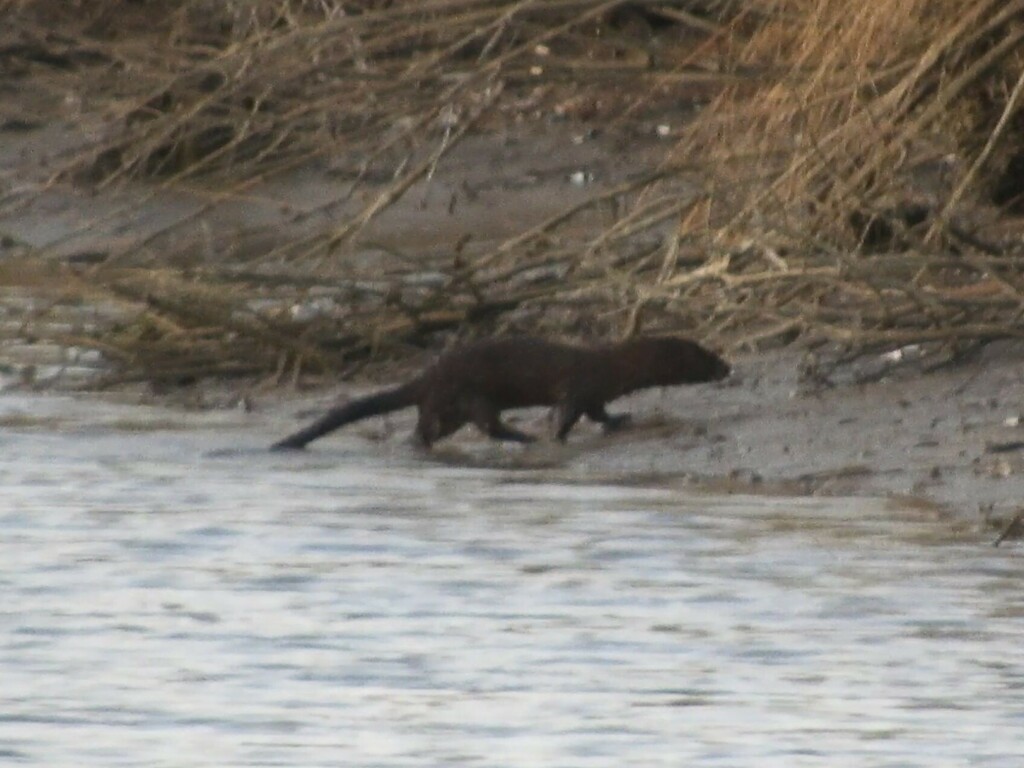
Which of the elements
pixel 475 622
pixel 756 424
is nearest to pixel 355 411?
pixel 756 424

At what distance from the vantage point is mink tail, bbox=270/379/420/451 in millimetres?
8906

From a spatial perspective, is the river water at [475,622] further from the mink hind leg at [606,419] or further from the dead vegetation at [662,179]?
the dead vegetation at [662,179]

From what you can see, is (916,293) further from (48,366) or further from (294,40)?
(48,366)

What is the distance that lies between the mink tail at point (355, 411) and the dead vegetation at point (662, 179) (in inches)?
26.1

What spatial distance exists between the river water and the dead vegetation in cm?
100

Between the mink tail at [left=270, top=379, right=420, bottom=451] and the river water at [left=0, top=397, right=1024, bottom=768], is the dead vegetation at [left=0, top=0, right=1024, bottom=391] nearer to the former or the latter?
the mink tail at [left=270, top=379, right=420, bottom=451]

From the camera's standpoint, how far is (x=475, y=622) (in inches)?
258

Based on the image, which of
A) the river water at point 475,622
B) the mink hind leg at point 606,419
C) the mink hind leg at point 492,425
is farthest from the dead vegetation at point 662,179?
the river water at point 475,622

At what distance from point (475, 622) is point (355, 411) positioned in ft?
8.13

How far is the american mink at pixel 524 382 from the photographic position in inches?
354

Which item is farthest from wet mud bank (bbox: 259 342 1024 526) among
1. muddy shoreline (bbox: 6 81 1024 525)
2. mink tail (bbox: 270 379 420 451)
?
mink tail (bbox: 270 379 420 451)

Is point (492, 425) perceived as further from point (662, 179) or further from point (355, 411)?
point (662, 179)

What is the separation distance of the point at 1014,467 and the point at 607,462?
1287 mm

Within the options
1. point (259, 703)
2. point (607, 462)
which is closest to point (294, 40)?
point (607, 462)
